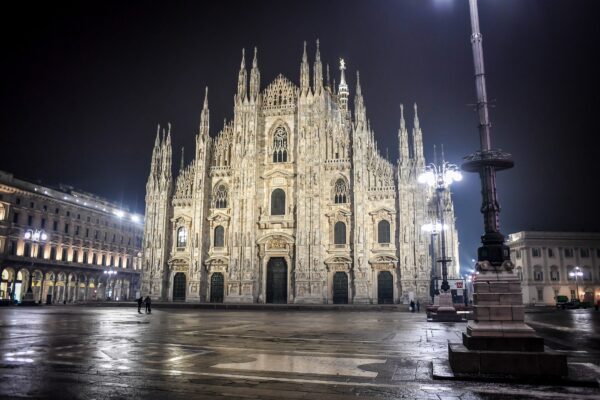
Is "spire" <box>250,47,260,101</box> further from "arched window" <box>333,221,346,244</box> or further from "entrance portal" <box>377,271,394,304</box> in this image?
"entrance portal" <box>377,271,394,304</box>

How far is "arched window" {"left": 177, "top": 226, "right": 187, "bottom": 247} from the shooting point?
4731cm

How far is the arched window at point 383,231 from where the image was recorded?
4272 cm

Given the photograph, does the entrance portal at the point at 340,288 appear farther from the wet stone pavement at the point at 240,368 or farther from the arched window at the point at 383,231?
the wet stone pavement at the point at 240,368

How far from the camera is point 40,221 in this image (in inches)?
2338

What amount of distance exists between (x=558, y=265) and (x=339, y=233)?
162 feet

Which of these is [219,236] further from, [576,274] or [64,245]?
[576,274]

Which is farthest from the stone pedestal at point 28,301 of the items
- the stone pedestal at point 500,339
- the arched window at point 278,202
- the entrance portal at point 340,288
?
the stone pedestal at point 500,339

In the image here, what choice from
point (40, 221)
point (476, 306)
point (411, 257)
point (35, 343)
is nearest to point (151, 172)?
point (40, 221)

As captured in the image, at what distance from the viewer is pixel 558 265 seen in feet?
247

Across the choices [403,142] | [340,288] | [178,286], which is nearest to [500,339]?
[340,288]

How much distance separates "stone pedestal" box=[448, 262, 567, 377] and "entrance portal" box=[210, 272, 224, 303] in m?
38.5

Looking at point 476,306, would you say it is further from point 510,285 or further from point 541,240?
point 541,240

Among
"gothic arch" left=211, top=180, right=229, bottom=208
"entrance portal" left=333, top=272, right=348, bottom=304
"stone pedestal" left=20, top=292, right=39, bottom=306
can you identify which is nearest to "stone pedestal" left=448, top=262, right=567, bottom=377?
"entrance portal" left=333, top=272, right=348, bottom=304

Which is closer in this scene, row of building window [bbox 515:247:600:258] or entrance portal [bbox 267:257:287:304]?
entrance portal [bbox 267:257:287:304]
